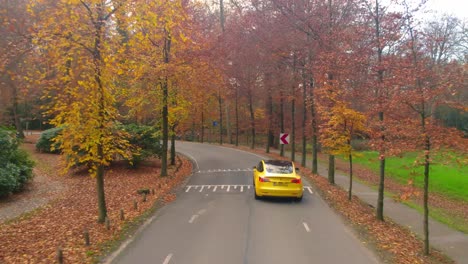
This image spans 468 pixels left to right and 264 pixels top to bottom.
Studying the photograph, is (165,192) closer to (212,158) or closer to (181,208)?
(181,208)

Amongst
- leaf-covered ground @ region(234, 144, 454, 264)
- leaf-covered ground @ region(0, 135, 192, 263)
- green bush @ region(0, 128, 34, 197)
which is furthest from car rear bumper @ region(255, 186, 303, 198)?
green bush @ region(0, 128, 34, 197)

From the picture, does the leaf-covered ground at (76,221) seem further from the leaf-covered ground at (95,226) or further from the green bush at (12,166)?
the green bush at (12,166)

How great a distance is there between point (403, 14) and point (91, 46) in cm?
896

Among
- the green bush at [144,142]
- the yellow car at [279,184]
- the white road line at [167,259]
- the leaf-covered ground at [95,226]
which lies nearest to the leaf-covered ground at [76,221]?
the leaf-covered ground at [95,226]

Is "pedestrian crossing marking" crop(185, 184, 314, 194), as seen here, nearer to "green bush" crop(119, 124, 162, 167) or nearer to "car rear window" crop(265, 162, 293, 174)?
"car rear window" crop(265, 162, 293, 174)

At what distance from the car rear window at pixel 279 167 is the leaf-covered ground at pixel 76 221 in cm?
426

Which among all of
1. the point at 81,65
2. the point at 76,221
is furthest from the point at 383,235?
the point at 81,65

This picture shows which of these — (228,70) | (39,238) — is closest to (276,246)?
(39,238)

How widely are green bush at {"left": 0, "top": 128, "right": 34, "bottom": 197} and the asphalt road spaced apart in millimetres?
7202

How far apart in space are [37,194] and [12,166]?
5.48ft

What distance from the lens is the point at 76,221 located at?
11859 millimetres

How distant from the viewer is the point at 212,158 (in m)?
30.3

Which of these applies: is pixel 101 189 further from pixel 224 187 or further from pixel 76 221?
pixel 224 187

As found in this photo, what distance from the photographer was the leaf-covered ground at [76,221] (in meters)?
8.59
